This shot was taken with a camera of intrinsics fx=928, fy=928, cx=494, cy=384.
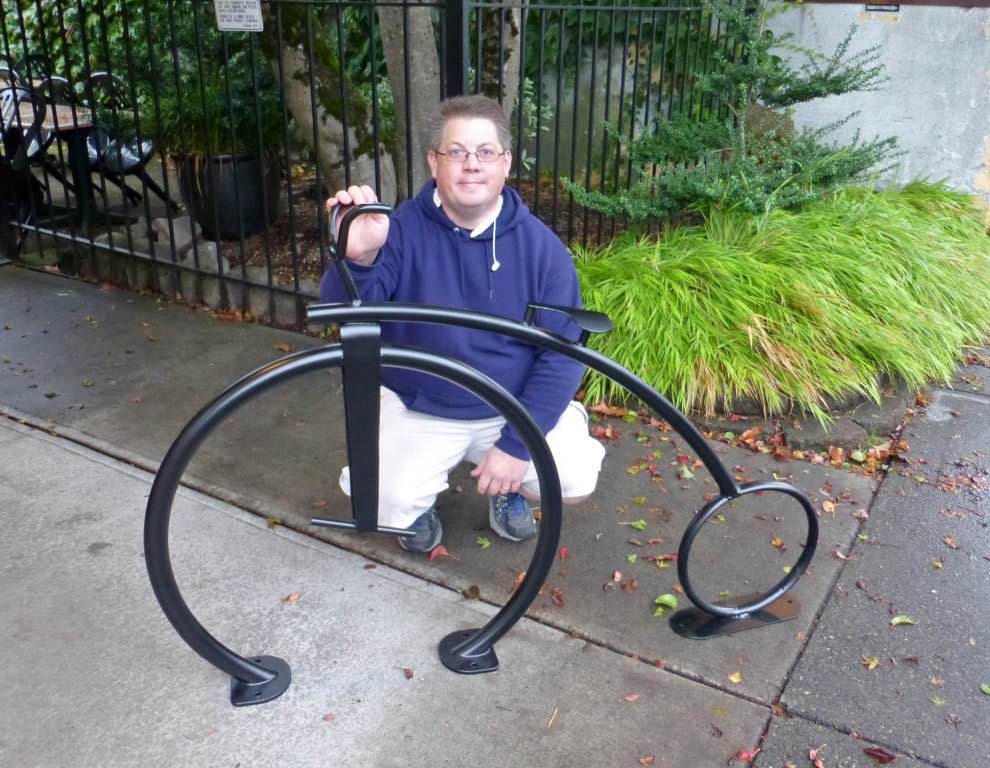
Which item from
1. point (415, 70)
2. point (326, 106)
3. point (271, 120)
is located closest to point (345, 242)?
point (415, 70)

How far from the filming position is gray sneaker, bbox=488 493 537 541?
2.78m

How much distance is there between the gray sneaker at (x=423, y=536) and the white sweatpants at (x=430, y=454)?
0.29 feet

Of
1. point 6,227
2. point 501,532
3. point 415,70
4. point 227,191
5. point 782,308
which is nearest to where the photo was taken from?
point 501,532

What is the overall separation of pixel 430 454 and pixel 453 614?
0.43 m

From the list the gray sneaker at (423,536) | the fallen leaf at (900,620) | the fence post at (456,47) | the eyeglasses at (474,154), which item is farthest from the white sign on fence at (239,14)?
the fallen leaf at (900,620)

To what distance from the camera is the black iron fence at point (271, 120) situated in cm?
409

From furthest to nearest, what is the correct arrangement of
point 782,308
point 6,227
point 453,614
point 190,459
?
1. point 6,227
2. point 782,308
3. point 453,614
4. point 190,459

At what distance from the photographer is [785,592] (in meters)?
2.52

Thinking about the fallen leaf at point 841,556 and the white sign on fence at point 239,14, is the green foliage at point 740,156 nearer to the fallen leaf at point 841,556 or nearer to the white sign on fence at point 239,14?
the white sign on fence at point 239,14

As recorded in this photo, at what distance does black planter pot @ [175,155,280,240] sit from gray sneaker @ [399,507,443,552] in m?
2.70

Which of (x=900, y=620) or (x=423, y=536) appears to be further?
(x=423, y=536)

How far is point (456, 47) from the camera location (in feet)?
11.6

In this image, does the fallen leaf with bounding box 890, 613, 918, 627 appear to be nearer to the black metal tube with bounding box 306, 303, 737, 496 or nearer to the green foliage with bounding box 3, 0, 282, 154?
the black metal tube with bounding box 306, 303, 737, 496

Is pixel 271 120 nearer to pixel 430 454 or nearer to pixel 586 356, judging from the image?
pixel 430 454
